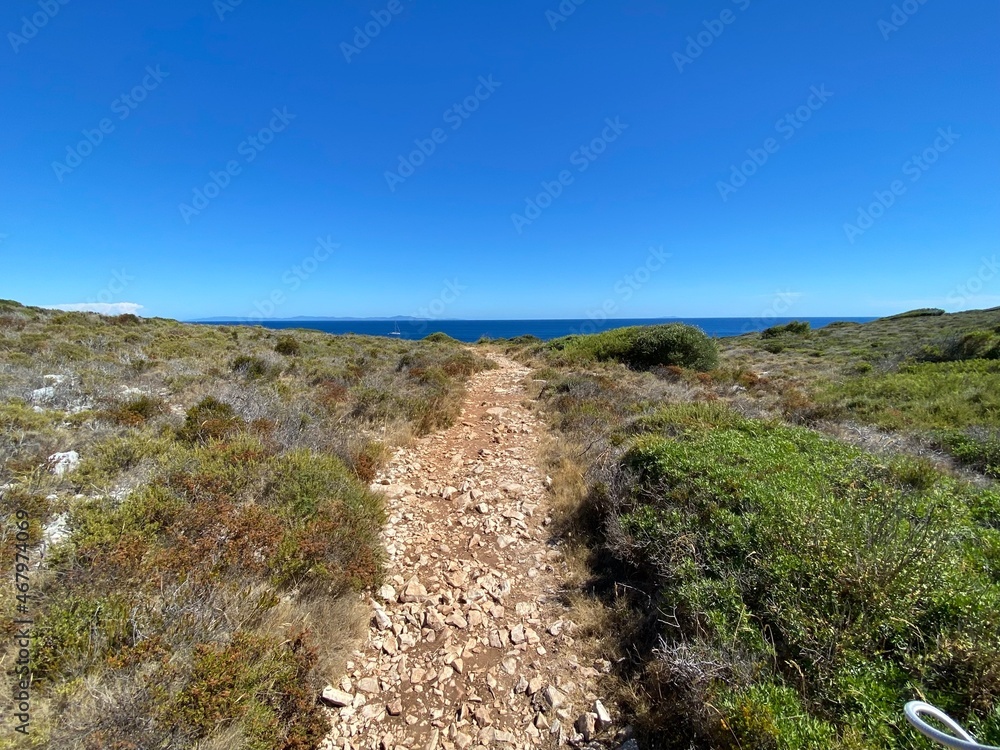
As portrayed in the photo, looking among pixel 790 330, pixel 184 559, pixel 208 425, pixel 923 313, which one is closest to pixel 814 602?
pixel 184 559

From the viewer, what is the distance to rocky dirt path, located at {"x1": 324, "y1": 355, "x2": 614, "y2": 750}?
286 cm

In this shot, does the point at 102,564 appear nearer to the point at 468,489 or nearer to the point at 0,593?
the point at 0,593

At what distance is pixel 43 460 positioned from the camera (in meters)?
4.54

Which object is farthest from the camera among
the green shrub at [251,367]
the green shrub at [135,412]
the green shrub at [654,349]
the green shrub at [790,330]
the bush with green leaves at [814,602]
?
the green shrub at [790,330]

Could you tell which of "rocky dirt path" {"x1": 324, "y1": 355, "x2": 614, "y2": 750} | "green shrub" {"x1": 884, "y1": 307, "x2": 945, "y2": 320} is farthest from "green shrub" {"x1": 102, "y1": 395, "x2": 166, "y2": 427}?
"green shrub" {"x1": 884, "y1": 307, "x2": 945, "y2": 320}

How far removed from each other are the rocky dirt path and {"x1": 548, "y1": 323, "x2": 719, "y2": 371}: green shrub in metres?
11.2

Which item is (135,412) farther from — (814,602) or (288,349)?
(288,349)

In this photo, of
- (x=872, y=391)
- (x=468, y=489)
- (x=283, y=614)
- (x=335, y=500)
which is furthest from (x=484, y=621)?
(x=872, y=391)

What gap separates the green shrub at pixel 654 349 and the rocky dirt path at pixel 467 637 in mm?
11245

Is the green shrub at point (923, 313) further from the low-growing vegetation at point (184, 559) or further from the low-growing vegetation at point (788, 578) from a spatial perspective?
the low-growing vegetation at point (184, 559)

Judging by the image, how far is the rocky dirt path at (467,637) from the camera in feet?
9.37

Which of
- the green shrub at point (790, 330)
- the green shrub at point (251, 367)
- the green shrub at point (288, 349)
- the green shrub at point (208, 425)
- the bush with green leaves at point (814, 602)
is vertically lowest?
the bush with green leaves at point (814, 602)

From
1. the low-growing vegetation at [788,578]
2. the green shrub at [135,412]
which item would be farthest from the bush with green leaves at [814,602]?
the green shrub at [135,412]

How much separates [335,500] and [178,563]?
147 cm
